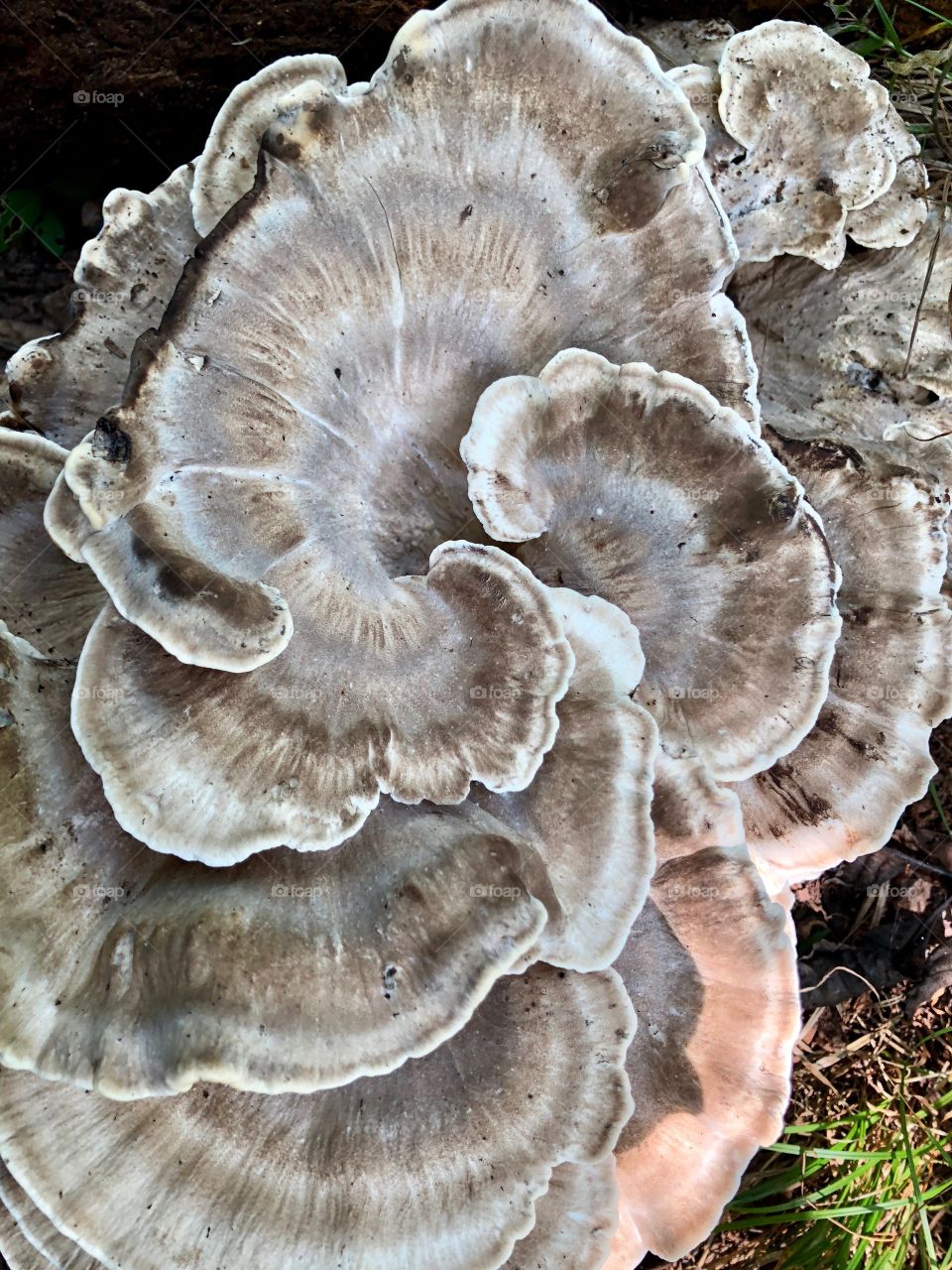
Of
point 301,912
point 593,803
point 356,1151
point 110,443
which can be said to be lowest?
point 356,1151

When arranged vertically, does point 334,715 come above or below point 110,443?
below

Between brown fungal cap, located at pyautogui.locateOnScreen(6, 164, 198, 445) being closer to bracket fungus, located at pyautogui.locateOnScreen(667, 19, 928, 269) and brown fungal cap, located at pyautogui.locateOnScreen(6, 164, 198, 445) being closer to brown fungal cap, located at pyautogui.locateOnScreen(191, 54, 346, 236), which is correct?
brown fungal cap, located at pyautogui.locateOnScreen(191, 54, 346, 236)

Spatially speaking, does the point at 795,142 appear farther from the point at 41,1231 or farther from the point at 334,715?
the point at 41,1231

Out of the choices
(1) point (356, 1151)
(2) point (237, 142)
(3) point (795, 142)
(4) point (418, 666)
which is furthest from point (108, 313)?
(1) point (356, 1151)

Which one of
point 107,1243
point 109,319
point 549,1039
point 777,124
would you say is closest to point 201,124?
point 109,319

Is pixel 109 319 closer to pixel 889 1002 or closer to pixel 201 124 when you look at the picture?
pixel 201 124

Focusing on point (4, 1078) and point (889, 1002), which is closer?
point (4, 1078)

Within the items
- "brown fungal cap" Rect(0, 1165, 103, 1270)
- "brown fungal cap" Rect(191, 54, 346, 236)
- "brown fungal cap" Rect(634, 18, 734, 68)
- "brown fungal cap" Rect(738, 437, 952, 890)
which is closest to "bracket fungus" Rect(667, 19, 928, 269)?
"brown fungal cap" Rect(634, 18, 734, 68)
